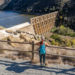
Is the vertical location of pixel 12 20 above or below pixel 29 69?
above

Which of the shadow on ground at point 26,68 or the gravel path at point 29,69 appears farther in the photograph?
the shadow on ground at point 26,68

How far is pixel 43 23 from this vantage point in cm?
3155

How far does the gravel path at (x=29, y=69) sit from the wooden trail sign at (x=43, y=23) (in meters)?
19.3

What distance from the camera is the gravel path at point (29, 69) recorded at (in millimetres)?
7453

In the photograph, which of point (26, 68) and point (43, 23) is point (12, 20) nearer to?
point (43, 23)

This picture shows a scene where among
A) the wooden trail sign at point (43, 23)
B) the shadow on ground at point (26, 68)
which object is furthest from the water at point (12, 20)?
the shadow on ground at point (26, 68)

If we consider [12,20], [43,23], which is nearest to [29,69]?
[43,23]

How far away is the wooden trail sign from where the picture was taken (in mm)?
28484

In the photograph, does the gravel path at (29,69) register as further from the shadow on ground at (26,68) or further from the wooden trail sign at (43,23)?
the wooden trail sign at (43,23)

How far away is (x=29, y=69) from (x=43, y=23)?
24.2 meters

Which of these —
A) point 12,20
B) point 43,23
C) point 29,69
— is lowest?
point 29,69

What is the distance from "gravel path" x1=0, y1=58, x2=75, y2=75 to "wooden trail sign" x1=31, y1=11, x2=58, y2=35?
19289 mm

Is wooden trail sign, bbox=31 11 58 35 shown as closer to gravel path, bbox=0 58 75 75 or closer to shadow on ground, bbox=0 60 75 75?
shadow on ground, bbox=0 60 75 75

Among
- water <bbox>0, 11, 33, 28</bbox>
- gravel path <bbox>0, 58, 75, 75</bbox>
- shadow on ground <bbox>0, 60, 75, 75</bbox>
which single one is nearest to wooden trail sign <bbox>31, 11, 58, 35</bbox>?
water <bbox>0, 11, 33, 28</bbox>
